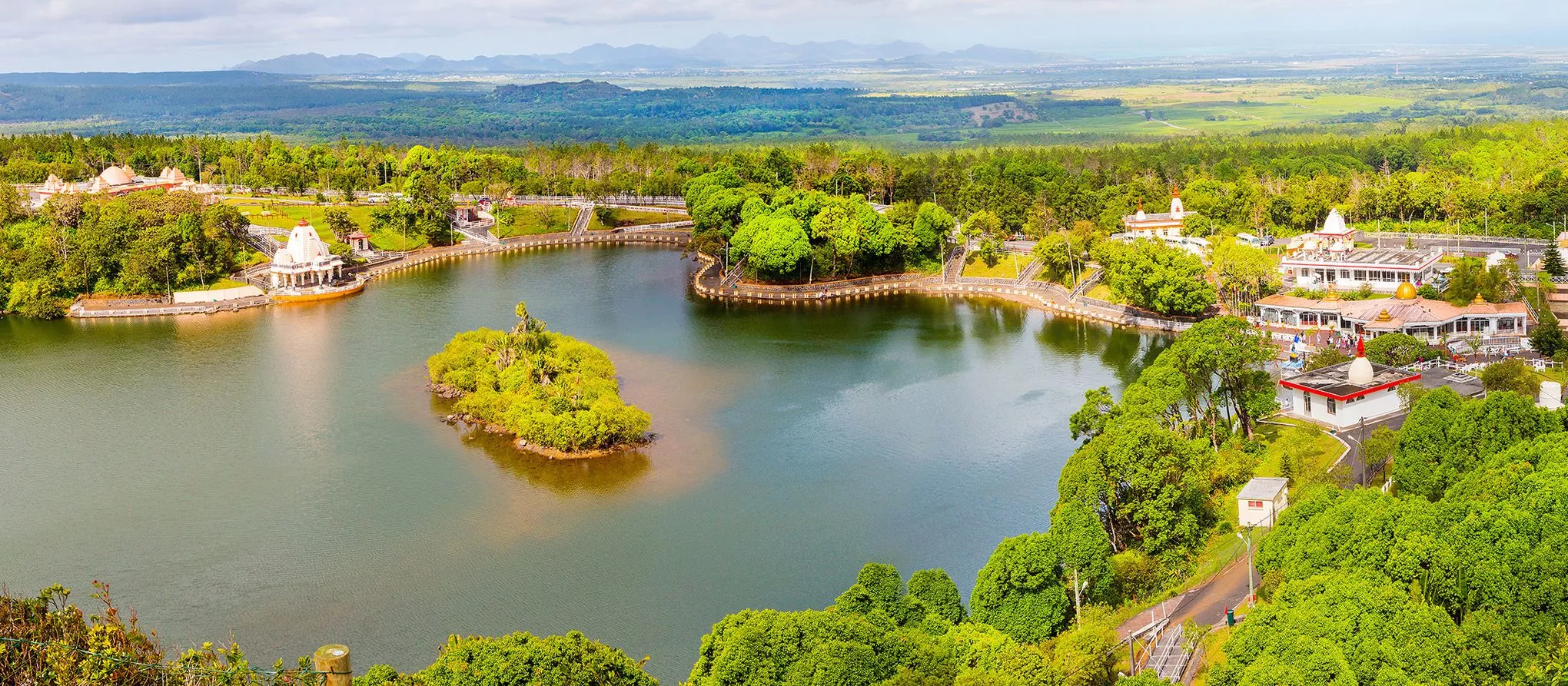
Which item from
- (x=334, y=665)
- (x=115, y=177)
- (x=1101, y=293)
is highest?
(x=115, y=177)

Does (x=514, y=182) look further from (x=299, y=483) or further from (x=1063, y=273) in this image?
(x=299, y=483)

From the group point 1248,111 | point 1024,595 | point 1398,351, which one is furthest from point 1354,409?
point 1248,111

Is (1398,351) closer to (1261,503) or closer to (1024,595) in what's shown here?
(1261,503)

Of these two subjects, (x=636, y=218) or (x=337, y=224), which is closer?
(x=337, y=224)

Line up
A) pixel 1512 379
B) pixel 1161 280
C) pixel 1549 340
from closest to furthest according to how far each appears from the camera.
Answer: pixel 1512 379
pixel 1549 340
pixel 1161 280

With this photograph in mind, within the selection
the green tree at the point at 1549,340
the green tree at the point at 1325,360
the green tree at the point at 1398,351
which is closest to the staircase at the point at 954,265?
the green tree at the point at 1325,360
